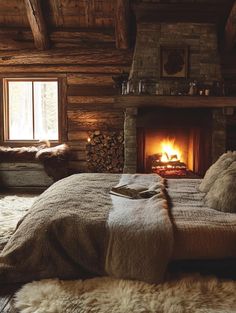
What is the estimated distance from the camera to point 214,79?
579cm

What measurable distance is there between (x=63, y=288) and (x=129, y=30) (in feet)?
15.3

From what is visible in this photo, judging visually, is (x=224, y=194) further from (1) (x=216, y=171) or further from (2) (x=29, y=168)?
(2) (x=29, y=168)

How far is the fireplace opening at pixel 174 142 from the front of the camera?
224 inches

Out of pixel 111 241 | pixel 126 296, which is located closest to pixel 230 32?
pixel 111 241

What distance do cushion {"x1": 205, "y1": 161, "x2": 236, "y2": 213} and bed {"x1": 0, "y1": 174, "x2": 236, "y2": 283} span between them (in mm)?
96

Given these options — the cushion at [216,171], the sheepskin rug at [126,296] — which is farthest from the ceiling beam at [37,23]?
the sheepskin rug at [126,296]

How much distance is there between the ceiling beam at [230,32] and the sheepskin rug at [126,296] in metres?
4.44

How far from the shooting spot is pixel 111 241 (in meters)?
2.32

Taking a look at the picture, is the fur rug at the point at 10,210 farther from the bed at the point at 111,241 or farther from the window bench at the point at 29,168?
the bed at the point at 111,241

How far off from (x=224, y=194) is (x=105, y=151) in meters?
3.85

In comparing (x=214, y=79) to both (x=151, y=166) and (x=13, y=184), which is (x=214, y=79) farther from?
(x=13, y=184)

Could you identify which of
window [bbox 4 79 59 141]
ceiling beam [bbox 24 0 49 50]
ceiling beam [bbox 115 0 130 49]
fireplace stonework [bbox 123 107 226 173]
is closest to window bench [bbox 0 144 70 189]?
window [bbox 4 79 59 141]

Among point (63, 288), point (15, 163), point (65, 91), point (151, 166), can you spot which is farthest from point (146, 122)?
point (63, 288)

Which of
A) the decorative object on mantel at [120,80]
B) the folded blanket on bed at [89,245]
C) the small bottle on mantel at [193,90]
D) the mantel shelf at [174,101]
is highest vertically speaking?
the decorative object on mantel at [120,80]
